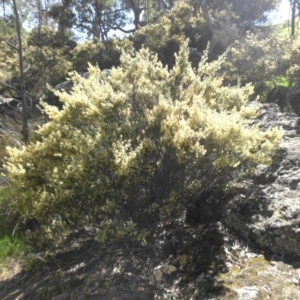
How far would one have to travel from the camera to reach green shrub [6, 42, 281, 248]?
3887mm

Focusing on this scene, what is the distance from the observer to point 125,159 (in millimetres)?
3740

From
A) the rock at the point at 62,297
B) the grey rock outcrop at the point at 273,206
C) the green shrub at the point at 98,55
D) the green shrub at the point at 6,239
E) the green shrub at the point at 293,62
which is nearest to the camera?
the rock at the point at 62,297

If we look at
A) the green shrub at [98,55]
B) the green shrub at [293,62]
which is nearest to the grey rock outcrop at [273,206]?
the green shrub at [293,62]

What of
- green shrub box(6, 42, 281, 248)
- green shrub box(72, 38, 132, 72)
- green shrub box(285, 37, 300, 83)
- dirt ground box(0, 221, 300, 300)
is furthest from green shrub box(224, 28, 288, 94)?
dirt ground box(0, 221, 300, 300)

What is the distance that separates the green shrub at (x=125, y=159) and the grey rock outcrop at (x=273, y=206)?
463 millimetres

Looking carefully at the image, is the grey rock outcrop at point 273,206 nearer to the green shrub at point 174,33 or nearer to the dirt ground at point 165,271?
the dirt ground at point 165,271

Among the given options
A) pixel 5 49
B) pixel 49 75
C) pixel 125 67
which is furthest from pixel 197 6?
pixel 125 67

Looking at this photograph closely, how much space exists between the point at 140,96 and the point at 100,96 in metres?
0.66

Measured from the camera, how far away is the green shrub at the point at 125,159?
3887 millimetres

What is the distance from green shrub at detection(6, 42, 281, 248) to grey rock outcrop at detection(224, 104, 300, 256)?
463mm

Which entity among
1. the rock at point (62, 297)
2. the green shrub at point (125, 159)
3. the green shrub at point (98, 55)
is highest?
the green shrub at point (98, 55)

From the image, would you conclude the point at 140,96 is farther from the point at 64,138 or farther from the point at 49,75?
the point at 49,75

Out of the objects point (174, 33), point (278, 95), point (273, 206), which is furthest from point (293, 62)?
point (273, 206)

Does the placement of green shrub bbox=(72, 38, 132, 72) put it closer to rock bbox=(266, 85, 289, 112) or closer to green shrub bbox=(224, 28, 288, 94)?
green shrub bbox=(224, 28, 288, 94)
